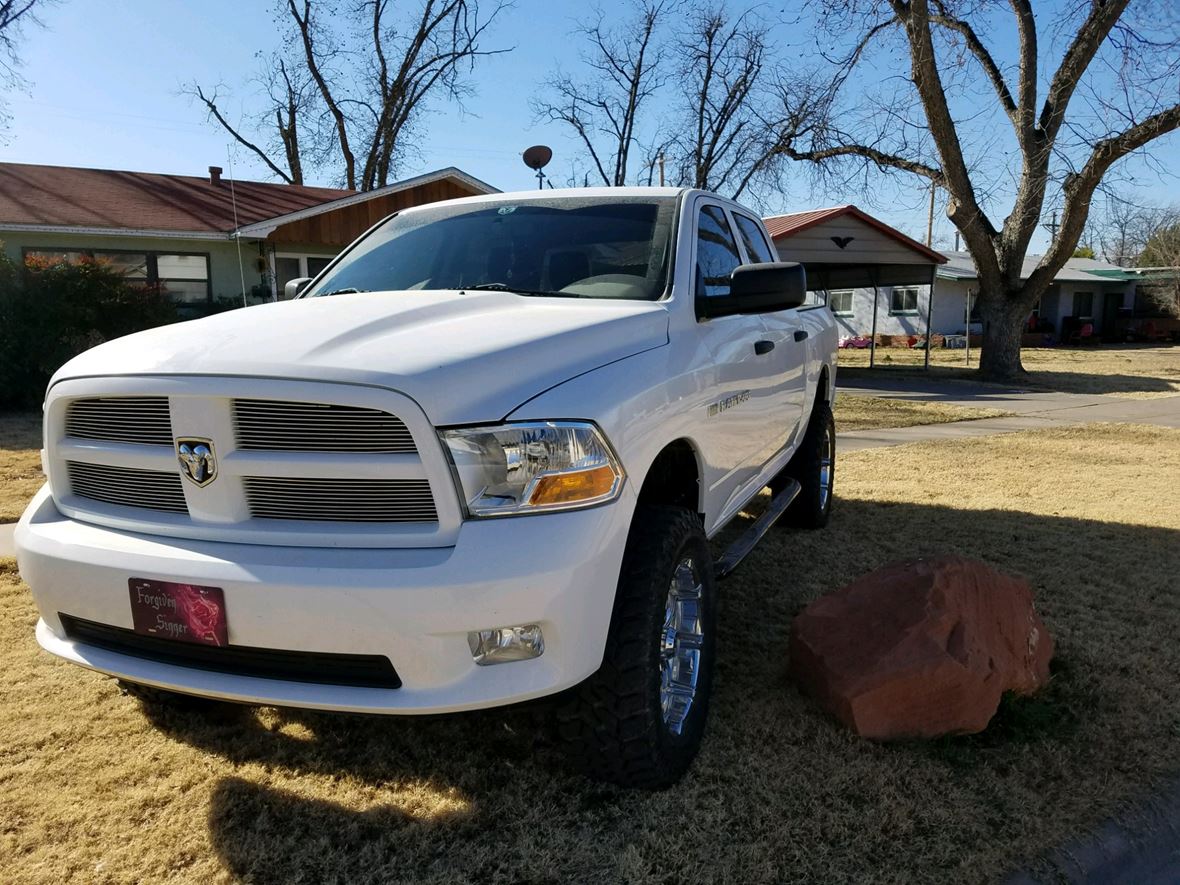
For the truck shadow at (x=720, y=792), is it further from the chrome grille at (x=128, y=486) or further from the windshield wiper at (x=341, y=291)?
the windshield wiper at (x=341, y=291)

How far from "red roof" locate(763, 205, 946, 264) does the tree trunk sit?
78.4 inches

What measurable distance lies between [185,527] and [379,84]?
37.2m

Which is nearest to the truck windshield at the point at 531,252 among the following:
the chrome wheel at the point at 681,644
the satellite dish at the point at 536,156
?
the chrome wheel at the point at 681,644

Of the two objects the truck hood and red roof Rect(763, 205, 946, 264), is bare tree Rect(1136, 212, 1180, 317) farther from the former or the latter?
the truck hood

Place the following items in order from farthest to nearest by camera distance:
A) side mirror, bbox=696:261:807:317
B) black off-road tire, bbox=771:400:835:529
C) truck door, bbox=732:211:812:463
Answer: black off-road tire, bbox=771:400:835:529, truck door, bbox=732:211:812:463, side mirror, bbox=696:261:807:317

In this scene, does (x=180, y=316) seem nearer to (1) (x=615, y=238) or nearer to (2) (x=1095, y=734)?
(1) (x=615, y=238)

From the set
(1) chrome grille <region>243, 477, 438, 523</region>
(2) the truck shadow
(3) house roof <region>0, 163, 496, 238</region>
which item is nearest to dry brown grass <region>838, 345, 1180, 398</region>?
(3) house roof <region>0, 163, 496, 238</region>

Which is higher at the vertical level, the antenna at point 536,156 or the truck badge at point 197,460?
the antenna at point 536,156

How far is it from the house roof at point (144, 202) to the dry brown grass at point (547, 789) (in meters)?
14.8

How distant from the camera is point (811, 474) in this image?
5754mm

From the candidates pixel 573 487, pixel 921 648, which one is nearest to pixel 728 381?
pixel 921 648

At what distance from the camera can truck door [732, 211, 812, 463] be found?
4.29 metres

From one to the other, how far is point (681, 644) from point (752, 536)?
1226 millimetres

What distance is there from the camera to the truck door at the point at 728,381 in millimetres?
3311
